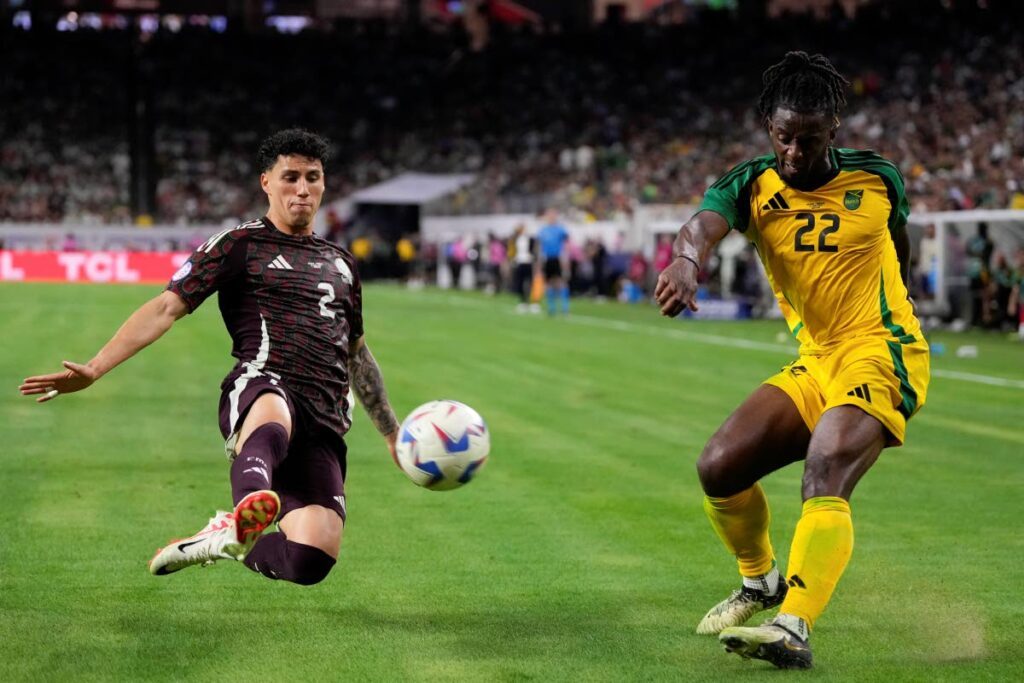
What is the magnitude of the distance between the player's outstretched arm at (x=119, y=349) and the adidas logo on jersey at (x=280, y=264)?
410 millimetres

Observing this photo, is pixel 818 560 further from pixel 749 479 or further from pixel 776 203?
pixel 776 203

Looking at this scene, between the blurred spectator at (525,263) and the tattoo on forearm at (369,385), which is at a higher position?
the tattoo on forearm at (369,385)

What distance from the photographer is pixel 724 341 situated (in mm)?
25203

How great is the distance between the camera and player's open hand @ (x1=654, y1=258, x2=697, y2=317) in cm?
533

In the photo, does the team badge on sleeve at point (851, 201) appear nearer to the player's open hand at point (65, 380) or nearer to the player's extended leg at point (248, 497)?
the player's extended leg at point (248, 497)

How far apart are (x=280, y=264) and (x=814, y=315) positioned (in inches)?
88.9

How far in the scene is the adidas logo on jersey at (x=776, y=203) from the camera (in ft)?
19.7

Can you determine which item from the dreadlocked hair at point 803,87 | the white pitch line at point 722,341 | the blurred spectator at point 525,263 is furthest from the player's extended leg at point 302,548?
the blurred spectator at point 525,263

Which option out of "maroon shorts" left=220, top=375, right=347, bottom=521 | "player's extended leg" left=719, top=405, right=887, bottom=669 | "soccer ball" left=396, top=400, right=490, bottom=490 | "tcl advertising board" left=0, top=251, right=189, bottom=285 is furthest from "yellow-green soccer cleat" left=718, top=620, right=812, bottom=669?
"tcl advertising board" left=0, top=251, right=189, bottom=285

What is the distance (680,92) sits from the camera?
59.0 meters

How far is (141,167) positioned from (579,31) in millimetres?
20171

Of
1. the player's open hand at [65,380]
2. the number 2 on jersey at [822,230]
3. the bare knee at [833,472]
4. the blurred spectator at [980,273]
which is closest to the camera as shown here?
the bare knee at [833,472]

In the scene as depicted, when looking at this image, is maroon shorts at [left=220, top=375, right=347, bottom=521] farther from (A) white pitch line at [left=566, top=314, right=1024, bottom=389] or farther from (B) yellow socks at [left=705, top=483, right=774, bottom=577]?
(A) white pitch line at [left=566, top=314, right=1024, bottom=389]

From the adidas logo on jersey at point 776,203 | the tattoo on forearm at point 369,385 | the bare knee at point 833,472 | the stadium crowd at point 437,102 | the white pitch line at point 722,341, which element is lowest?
the white pitch line at point 722,341
